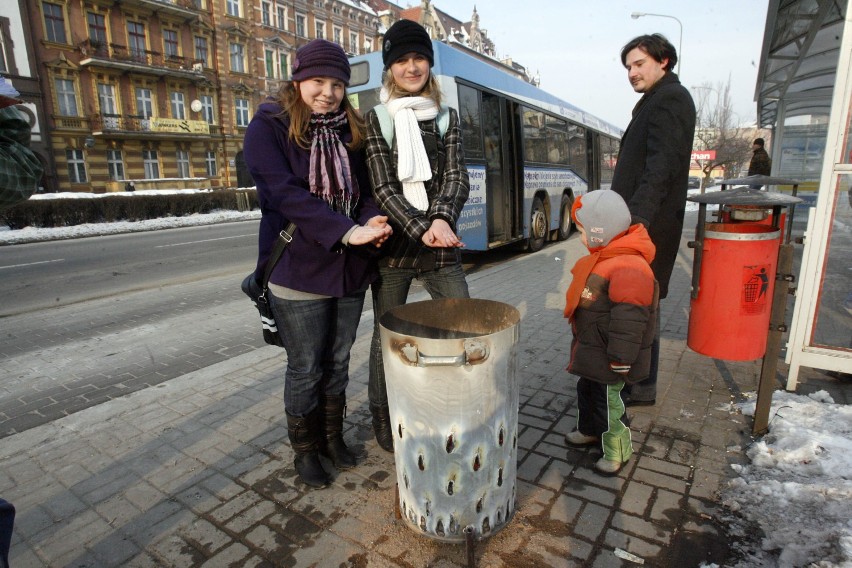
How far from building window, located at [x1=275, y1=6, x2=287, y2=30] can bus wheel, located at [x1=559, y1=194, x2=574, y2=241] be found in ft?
111

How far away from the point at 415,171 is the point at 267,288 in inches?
37.0

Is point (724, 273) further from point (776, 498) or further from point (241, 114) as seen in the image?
point (241, 114)

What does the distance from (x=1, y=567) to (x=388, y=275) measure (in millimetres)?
1870

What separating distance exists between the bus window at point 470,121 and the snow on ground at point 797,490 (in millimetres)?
5711

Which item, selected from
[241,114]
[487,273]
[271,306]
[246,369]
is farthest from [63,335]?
[241,114]

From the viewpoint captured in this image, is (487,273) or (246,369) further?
(487,273)

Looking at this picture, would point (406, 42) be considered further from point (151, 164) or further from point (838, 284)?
point (151, 164)

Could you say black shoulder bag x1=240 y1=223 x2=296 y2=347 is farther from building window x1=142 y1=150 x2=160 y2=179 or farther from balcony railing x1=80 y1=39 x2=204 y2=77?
building window x1=142 y1=150 x2=160 y2=179

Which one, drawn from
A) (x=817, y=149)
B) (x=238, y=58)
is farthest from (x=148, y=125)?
(x=817, y=149)

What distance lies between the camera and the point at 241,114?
1439 inches

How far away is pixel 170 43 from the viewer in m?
32.7

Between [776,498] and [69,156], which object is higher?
[69,156]

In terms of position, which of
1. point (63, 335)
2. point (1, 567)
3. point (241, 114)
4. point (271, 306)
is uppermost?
point (241, 114)

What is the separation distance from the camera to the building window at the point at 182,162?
33.3 metres
